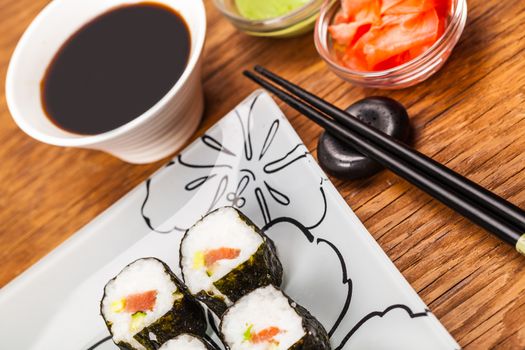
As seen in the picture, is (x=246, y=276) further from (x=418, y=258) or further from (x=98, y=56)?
(x=98, y=56)

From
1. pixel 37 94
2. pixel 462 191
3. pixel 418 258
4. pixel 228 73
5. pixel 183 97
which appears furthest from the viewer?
pixel 228 73

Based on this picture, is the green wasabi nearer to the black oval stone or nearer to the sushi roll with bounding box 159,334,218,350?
the black oval stone

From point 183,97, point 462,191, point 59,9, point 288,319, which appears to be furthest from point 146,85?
point 462,191

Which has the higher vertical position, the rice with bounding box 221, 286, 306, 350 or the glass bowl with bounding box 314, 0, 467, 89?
the glass bowl with bounding box 314, 0, 467, 89

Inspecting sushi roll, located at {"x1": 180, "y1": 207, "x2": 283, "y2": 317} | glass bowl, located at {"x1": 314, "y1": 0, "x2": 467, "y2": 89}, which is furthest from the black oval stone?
sushi roll, located at {"x1": 180, "y1": 207, "x2": 283, "y2": 317}

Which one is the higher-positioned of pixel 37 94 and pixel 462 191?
pixel 37 94
